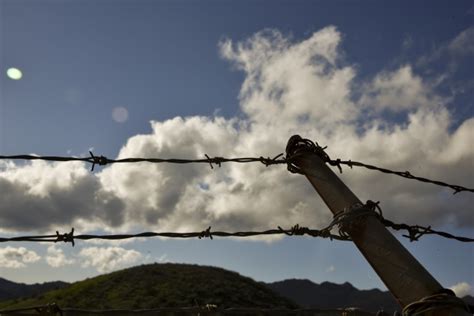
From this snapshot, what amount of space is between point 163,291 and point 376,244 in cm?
5222

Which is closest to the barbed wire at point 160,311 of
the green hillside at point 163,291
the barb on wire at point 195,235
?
the barb on wire at point 195,235

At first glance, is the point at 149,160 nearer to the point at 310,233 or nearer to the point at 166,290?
the point at 310,233

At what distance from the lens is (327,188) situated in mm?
3289

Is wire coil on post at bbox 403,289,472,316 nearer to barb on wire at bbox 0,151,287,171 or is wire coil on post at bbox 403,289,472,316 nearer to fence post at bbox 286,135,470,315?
fence post at bbox 286,135,470,315

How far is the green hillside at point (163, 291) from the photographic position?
48719 mm

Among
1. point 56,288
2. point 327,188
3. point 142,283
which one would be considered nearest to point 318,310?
point 327,188

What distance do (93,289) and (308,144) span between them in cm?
5659

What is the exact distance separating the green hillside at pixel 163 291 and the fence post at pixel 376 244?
43799mm

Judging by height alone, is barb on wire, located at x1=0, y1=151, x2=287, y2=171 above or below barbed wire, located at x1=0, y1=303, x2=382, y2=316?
above

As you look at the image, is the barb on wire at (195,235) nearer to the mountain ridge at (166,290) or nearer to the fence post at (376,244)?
the fence post at (376,244)

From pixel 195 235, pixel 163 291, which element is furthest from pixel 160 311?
pixel 163 291

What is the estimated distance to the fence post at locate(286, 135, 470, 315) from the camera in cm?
261

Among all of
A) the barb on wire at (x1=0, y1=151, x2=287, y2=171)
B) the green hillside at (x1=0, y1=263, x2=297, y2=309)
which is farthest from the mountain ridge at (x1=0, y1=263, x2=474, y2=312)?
the barb on wire at (x1=0, y1=151, x2=287, y2=171)

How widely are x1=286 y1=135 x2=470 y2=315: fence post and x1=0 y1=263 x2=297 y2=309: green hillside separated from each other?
4380 cm
